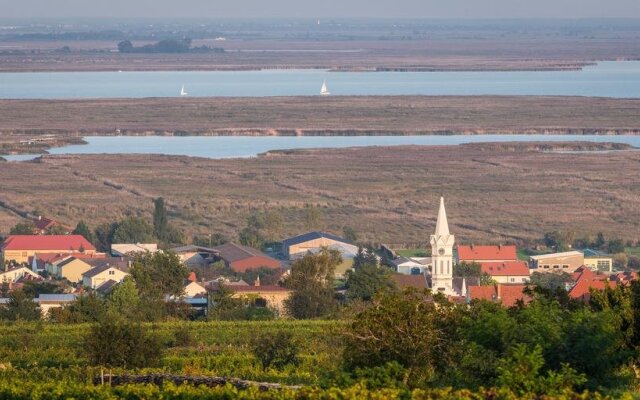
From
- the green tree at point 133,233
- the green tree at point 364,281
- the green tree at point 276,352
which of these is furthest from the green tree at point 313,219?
the green tree at point 276,352

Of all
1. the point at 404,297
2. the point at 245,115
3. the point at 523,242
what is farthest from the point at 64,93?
the point at 404,297

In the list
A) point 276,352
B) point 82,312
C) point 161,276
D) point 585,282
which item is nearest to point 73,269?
point 161,276

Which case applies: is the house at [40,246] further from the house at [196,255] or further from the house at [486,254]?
the house at [486,254]

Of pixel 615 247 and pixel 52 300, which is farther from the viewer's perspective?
pixel 615 247

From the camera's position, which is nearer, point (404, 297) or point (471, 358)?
point (471, 358)

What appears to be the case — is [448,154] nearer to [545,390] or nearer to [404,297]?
[404,297]

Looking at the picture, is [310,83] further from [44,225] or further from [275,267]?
[275,267]
